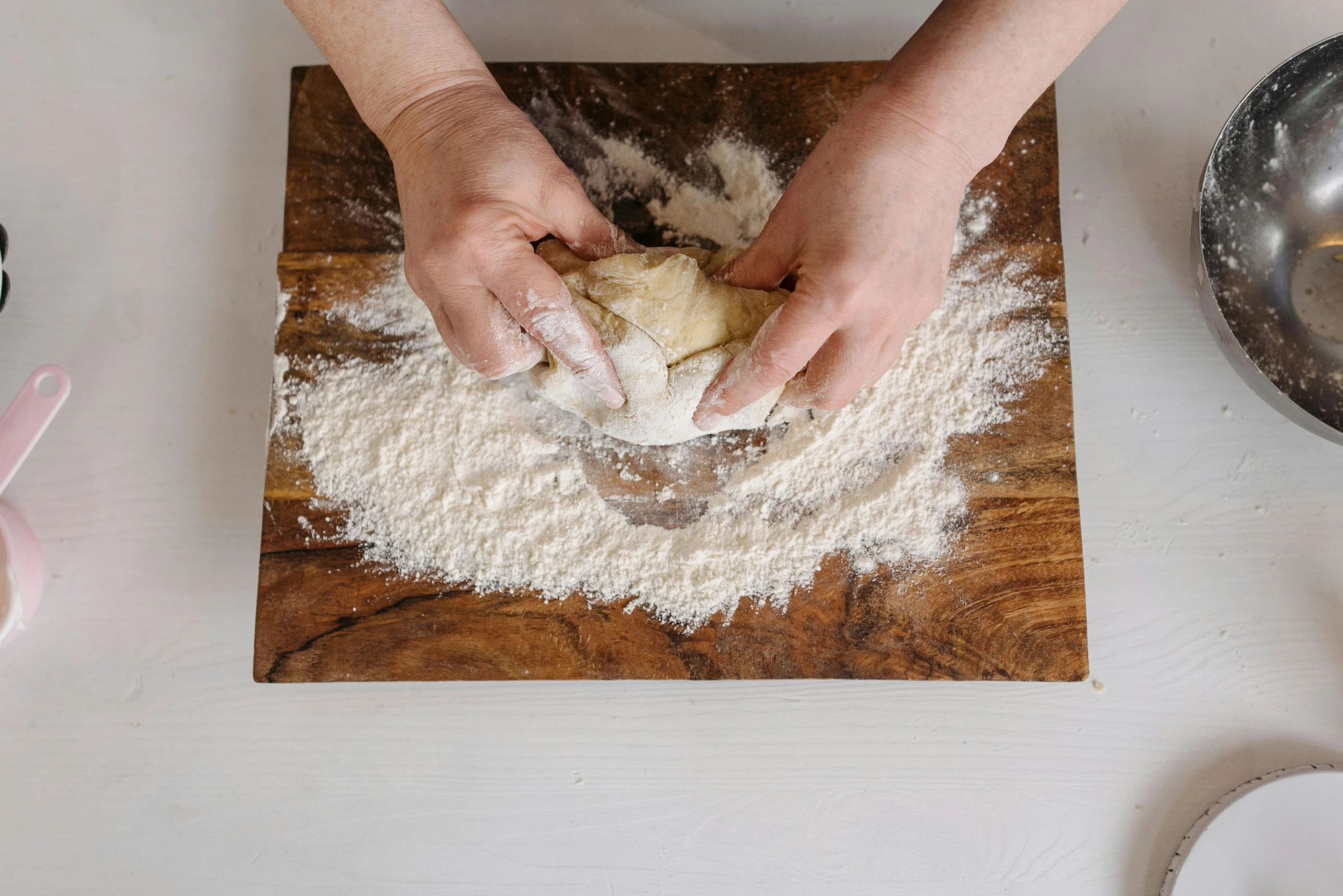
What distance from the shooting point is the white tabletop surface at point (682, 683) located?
1.13 m

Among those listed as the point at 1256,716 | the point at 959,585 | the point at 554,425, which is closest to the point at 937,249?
the point at 959,585

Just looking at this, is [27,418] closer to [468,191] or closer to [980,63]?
[468,191]

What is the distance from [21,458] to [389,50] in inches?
28.6

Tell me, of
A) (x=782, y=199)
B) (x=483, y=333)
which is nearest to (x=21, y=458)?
(x=483, y=333)

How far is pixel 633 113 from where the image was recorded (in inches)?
44.6

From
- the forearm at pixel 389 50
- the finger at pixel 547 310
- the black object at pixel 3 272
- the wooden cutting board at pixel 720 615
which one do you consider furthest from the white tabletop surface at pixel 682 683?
the finger at pixel 547 310

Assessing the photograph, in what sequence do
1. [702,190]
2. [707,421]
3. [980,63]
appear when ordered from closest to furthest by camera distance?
[980,63] → [707,421] → [702,190]

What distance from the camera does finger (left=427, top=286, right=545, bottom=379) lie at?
36.6 inches

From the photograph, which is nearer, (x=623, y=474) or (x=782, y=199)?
(x=782, y=199)

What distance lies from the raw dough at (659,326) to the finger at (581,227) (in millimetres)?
21

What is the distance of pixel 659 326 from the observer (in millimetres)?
947

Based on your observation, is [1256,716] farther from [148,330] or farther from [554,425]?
[148,330]

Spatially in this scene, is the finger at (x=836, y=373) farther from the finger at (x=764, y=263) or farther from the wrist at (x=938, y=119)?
the wrist at (x=938, y=119)

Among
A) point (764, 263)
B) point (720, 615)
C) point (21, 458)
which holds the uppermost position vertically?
point (764, 263)
